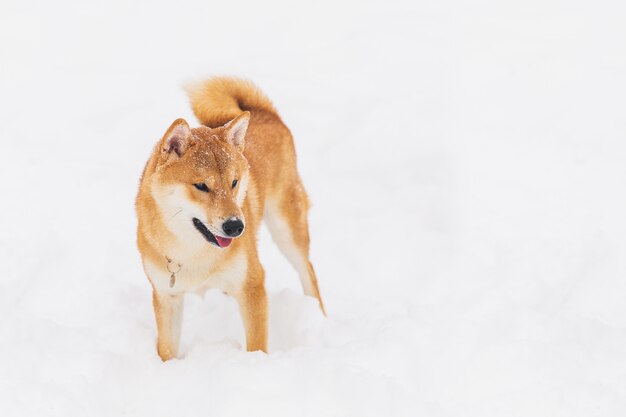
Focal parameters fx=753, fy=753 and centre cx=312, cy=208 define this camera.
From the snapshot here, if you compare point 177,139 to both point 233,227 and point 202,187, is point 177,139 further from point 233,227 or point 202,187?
point 233,227

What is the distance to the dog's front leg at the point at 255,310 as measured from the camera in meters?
3.78

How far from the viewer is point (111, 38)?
8.12 meters

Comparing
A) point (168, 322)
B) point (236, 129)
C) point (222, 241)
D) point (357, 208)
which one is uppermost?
point (236, 129)

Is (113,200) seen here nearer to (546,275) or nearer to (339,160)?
(339,160)

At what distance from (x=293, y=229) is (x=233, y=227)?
1.28 m

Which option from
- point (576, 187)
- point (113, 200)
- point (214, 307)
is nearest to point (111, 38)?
point (113, 200)

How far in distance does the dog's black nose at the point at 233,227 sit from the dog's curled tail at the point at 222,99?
3.61ft

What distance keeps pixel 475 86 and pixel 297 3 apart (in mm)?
2763

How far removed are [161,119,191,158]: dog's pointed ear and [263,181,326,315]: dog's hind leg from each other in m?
1.12

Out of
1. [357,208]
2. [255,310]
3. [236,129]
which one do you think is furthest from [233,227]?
[357,208]

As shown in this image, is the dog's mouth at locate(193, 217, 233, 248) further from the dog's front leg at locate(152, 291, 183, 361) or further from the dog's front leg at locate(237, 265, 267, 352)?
the dog's front leg at locate(152, 291, 183, 361)

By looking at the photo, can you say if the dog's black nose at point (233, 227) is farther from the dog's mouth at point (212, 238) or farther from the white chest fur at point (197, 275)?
the white chest fur at point (197, 275)

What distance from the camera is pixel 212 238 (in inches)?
134

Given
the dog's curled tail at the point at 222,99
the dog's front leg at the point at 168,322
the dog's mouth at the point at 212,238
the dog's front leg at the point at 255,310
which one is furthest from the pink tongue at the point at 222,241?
the dog's curled tail at the point at 222,99
